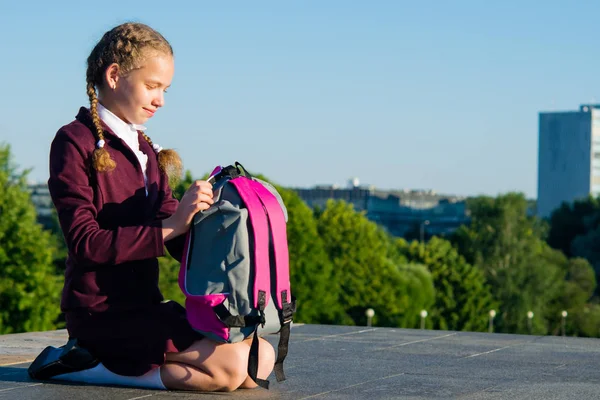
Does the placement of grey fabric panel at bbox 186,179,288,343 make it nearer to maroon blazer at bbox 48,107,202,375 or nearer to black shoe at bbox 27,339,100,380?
maroon blazer at bbox 48,107,202,375

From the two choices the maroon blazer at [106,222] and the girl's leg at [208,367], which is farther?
the girl's leg at [208,367]

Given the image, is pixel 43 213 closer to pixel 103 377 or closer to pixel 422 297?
pixel 422 297

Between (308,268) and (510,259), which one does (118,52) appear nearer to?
(308,268)

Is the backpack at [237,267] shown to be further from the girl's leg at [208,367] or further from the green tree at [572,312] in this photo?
the green tree at [572,312]

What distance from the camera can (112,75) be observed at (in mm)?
5547

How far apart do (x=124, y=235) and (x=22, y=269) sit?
37.1 metres

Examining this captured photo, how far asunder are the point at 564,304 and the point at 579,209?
23471 mm

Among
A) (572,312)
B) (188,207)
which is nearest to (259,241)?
(188,207)

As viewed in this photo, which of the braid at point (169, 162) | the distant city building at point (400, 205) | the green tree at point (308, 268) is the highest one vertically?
the distant city building at point (400, 205)

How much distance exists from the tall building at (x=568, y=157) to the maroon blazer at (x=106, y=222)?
178 meters

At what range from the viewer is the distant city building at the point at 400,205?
169 meters

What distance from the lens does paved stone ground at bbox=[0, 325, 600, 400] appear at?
5664 mm

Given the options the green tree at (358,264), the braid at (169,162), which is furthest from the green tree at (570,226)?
the braid at (169,162)

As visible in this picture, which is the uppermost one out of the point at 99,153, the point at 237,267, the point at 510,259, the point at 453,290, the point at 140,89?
the point at 140,89
